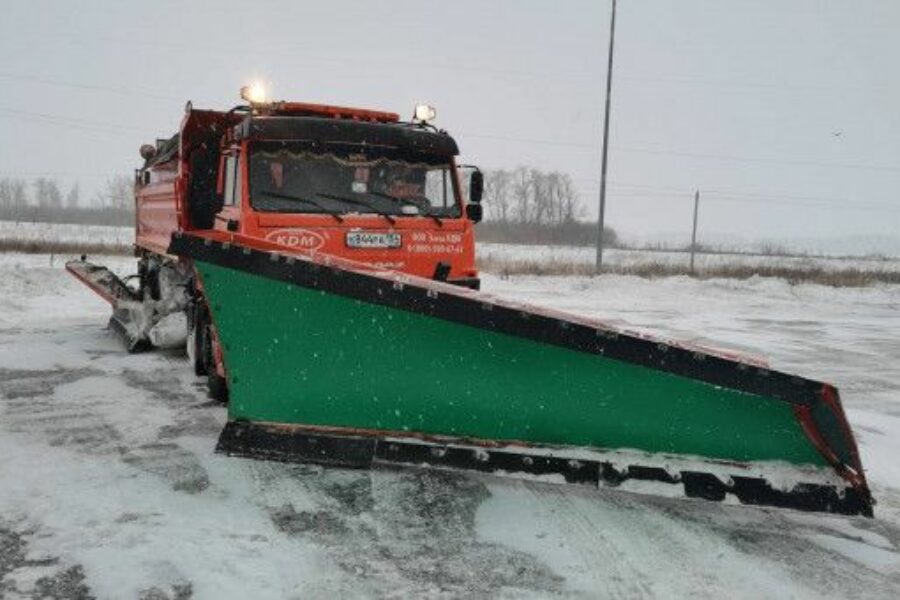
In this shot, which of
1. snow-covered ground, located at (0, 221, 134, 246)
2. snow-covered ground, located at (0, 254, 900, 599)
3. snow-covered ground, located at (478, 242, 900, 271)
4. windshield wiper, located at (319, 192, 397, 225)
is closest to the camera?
snow-covered ground, located at (0, 254, 900, 599)

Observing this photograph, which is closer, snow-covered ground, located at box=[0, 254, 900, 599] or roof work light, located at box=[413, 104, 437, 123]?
snow-covered ground, located at box=[0, 254, 900, 599]

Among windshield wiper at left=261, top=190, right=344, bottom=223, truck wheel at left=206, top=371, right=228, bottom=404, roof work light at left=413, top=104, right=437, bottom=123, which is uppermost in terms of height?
roof work light at left=413, top=104, right=437, bottom=123

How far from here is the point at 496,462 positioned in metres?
3.17

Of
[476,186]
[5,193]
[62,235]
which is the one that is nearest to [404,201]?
[476,186]

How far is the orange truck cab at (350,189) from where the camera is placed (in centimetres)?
492

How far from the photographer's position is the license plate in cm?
494

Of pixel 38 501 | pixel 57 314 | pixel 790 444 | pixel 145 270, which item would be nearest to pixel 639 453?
pixel 790 444

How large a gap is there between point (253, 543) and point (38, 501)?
1168 millimetres

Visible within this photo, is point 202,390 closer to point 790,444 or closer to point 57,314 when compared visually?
point 790,444

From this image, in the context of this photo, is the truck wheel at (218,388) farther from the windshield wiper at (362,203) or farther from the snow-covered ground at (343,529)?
the windshield wiper at (362,203)

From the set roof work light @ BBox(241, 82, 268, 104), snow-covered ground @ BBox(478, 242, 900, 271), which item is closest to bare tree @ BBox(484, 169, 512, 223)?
snow-covered ground @ BBox(478, 242, 900, 271)

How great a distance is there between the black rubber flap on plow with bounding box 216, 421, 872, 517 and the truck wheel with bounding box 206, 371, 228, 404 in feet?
6.36

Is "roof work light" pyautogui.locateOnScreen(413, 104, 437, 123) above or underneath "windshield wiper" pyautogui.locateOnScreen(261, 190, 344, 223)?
above

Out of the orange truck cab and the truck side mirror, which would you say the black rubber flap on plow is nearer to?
the orange truck cab
